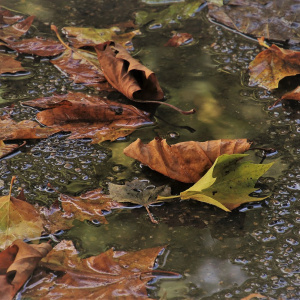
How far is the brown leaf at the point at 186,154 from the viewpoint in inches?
50.6

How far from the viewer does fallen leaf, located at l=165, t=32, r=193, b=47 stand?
2.01m

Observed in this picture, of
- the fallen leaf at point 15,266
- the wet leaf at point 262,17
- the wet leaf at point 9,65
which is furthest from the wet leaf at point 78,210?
the wet leaf at point 262,17

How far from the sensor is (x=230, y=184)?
4.03 feet

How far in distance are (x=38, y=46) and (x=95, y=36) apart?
0.81ft

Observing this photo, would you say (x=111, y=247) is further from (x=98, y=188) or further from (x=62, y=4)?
(x=62, y=4)

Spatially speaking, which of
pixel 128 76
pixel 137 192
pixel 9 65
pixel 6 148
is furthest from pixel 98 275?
pixel 9 65

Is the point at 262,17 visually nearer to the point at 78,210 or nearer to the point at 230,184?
the point at 230,184

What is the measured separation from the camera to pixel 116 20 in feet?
7.18

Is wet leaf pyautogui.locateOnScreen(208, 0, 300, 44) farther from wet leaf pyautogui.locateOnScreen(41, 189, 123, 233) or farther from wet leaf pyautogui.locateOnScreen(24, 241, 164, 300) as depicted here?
wet leaf pyautogui.locateOnScreen(24, 241, 164, 300)

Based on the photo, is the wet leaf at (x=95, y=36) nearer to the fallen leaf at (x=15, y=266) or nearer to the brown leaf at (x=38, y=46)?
the brown leaf at (x=38, y=46)

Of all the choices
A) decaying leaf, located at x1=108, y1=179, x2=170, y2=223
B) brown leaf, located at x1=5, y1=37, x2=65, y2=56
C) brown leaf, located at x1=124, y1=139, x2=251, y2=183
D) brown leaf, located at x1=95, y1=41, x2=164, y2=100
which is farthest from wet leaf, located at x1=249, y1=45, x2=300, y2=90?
brown leaf, located at x1=5, y1=37, x2=65, y2=56

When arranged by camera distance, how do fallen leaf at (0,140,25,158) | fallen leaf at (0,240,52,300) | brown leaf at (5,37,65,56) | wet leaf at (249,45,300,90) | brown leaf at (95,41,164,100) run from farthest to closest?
brown leaf at (5,37,65,56)
wet leaf at (249,45,300,90)
brown leaf at (95,41,164,100)
fallen leaf at (0,140,25,158)
fallen leaf at (0,240,52,300)

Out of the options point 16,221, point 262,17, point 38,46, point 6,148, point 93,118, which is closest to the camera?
point 16,221

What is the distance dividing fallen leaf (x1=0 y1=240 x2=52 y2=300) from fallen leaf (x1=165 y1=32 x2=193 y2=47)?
1208 mm
